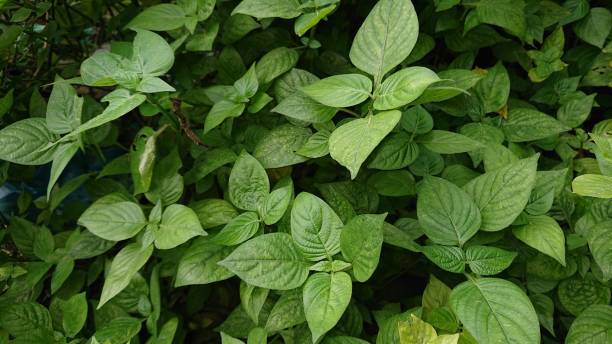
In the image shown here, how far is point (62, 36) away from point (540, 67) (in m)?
1.26

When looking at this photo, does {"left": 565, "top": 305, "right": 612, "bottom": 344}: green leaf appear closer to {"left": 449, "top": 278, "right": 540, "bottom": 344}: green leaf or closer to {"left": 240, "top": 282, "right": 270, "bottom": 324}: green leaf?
{"left": 449, "top": 278, "right": 540, "bottom": 344}: green leaf

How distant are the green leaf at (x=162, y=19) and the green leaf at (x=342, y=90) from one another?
0.40 meters

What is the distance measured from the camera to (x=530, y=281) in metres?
1.05

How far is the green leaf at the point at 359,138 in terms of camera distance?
78cm

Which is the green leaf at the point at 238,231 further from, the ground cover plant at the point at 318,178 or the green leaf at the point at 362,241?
the green leaf at the point at 362,241

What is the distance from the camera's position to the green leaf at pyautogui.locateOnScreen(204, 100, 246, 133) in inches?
41.7

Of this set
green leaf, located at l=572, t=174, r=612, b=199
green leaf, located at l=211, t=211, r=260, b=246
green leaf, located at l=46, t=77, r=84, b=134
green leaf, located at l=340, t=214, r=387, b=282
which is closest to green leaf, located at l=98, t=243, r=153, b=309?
green leaf, located at l=211, t=211, r=260, b=246

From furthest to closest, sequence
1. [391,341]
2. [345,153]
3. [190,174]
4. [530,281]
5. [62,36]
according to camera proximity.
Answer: [62,36] → [190,174] → [530,281] → [391,341] → [345,153]

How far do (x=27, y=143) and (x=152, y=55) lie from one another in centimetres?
31

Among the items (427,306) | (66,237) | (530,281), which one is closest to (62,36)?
(66,237)

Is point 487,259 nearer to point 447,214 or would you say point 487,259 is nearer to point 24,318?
point 447,214

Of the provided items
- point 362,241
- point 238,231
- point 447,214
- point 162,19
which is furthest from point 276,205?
point 162,19

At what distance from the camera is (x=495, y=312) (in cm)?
80

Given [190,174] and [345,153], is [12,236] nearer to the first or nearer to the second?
[190,174]
